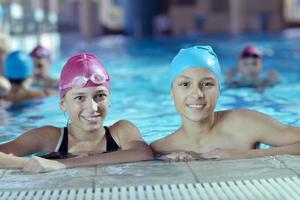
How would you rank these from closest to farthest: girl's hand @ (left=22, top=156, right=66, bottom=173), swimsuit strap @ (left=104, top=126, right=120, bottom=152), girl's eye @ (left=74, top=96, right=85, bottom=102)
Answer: girl's hand @ (left=22, top=156, right=66, bottom=173) → girl's eye @ (left=74, top=96, right=85, bottom=102) → swimsuit strap @ (left=104, top=126, right=120, bottom=152)

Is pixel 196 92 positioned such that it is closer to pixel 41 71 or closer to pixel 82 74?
pixel 82 74

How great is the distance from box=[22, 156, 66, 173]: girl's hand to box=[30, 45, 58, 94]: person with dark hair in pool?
488 cm

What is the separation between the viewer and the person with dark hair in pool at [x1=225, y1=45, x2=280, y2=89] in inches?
336

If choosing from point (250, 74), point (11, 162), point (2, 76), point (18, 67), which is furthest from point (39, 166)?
point (250, 74)

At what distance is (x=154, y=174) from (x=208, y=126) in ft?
2.72

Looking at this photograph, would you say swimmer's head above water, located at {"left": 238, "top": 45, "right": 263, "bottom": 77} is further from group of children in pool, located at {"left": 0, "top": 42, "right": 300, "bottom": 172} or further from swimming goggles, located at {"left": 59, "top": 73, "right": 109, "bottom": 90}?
swimming goggles, located at {"left": 59, "top": 73, "right": 109, "bottom": 90}

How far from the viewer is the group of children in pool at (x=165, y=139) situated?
3836 mm

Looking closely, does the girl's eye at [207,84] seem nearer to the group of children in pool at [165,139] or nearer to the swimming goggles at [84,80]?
the group of children in pool at [165,139]

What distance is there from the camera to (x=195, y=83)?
12.6 feet

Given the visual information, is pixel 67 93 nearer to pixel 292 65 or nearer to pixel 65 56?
pixel 292 65

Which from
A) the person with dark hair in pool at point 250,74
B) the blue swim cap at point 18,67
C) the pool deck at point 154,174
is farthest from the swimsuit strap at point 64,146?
the person with dark hair in pool at point 250,74

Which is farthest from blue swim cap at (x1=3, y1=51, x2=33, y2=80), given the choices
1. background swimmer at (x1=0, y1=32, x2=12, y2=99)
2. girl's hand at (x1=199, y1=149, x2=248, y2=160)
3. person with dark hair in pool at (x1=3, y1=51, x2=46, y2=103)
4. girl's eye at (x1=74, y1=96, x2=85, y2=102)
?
girl's hand at (x1=199, y1=149, x2=248, y2=160)

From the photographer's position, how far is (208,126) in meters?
4.16

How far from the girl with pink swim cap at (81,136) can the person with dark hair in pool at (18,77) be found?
9.90ft
